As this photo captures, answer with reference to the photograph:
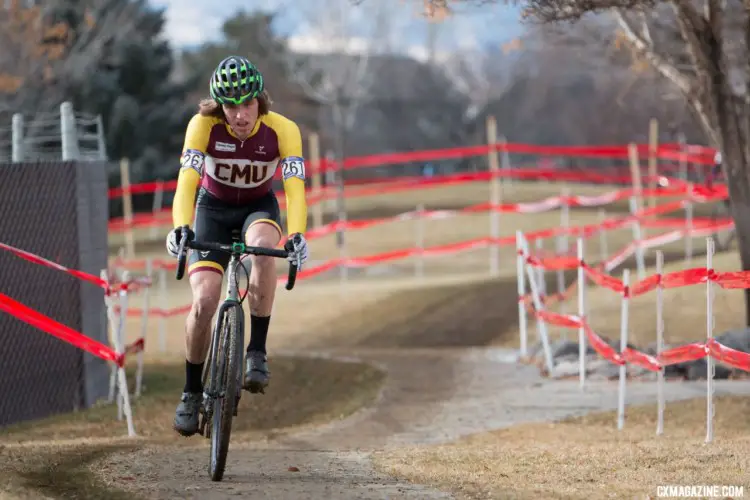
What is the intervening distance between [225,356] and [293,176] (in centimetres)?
118

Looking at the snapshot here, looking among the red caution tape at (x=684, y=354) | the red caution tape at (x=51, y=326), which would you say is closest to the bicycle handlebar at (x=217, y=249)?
the red caution tape at (x=51, y=326)

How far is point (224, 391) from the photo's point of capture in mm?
7477

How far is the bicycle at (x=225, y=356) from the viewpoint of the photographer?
739 cm

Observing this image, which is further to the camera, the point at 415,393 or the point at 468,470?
the point at 415,393

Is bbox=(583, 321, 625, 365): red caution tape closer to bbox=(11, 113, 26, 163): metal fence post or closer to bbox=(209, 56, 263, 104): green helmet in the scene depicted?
bbox=(209, 56, 263, 104): green helmet

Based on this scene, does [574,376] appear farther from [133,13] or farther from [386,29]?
[386,29]

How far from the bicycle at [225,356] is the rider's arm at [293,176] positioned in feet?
1.09

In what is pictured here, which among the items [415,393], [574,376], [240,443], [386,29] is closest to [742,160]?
[574,376]

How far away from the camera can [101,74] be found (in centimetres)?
4197

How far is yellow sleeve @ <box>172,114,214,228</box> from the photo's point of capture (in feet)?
25.0

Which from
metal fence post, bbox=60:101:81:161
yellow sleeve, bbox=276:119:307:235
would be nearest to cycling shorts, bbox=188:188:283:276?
yellow sleeve, bbox=276:119:307:235

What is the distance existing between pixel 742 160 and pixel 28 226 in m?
7.81

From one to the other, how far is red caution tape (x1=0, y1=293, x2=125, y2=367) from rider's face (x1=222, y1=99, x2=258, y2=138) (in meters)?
3.11

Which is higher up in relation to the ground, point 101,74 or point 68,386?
point 101,74
